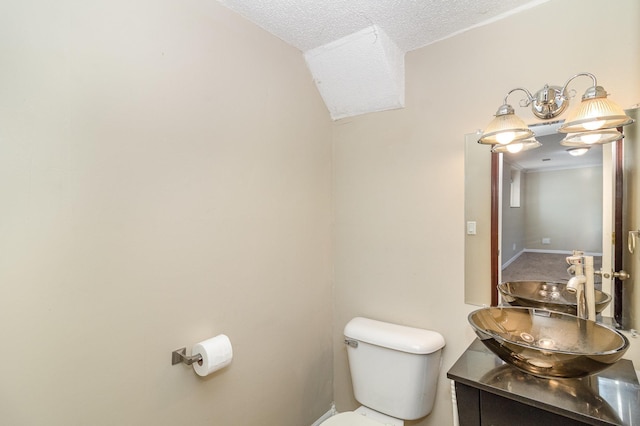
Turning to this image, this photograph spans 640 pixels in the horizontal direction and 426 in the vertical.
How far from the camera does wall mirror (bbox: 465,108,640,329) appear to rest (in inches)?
47.3

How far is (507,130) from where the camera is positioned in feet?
4.15

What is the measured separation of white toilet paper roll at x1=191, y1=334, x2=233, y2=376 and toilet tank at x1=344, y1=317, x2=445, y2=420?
71 cm

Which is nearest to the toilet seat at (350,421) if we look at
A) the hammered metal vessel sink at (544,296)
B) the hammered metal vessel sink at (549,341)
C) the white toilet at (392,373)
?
the white toilet at (392,373)

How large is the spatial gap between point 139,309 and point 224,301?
1.15 ft

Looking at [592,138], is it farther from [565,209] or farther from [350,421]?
[350,421]

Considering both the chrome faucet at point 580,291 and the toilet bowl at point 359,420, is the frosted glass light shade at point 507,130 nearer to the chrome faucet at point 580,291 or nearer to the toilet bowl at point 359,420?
the chrome faucet at point 580,291

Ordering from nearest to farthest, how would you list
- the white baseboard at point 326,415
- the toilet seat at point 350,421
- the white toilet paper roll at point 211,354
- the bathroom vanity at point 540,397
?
the bathroom vanity at point 540,397, the white toilet paper roll at point 211,354, the toilet seat at point 350,421, the white baseboard at point 326,415

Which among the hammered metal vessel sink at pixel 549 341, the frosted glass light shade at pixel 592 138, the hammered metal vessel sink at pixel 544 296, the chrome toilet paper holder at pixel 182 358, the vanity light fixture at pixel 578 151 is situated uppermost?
the frosted glass light shade at pixel 592 138

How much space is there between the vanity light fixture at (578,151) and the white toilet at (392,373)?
1.01 metres

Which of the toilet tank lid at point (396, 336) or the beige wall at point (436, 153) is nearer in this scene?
the beige wall at point (436, 153)

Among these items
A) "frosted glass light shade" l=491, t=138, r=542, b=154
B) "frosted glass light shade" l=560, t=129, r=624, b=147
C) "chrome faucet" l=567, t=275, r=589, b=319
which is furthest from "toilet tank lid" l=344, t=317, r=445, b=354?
"frosted glass light shade" l=560, t=129, r=624, b=147

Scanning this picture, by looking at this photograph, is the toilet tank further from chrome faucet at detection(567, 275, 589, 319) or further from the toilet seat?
chrome faucet at detection(567, 275, 589, 319)

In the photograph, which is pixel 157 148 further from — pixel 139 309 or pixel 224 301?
pixel 224 301

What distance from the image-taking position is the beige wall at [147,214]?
882 mm
